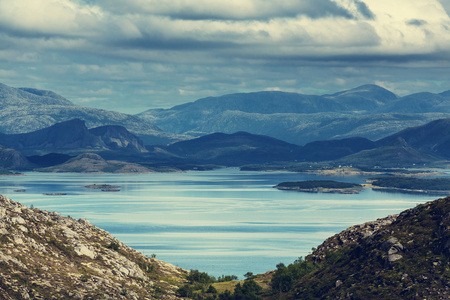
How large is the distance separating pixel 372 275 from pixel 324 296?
854 centimetres

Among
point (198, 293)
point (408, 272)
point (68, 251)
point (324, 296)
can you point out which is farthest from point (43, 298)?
point (408, 272)

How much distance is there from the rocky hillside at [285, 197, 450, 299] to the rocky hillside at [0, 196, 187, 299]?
85.2ft

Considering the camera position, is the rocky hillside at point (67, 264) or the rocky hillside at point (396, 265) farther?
the rocky hillside at point (396, 265)

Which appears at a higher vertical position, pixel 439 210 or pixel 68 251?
pixel 439 210

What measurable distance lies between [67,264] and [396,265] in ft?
171

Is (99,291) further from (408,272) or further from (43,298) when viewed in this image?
(408,272)

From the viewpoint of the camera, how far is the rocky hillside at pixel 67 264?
11512cm

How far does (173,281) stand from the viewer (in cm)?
14288

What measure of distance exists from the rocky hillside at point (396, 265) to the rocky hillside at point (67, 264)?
26.0 metres

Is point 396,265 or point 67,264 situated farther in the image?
point 396,265

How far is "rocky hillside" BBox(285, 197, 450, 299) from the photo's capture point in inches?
4833

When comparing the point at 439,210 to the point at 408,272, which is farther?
the point at 439,210

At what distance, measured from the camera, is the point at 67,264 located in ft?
411

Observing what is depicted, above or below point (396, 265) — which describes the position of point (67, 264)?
below
